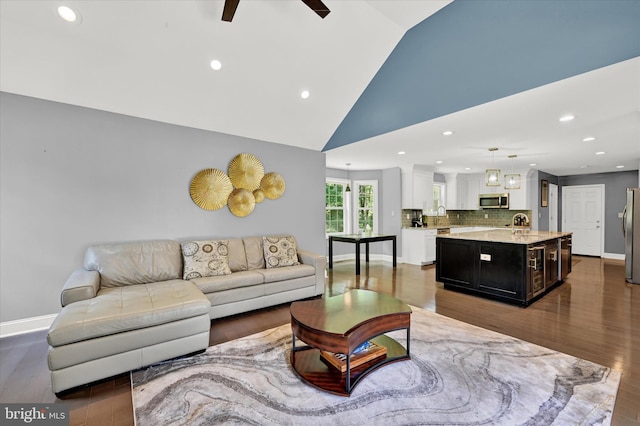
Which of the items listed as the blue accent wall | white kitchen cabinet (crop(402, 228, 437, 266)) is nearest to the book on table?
the blue accent wall

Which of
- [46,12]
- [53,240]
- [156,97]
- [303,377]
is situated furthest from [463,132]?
[53,240]

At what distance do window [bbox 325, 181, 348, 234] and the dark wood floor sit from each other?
5.91ft

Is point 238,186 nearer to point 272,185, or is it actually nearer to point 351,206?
point 272,185

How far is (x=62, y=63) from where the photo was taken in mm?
2826

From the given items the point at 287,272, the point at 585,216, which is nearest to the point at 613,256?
the point at 585,216

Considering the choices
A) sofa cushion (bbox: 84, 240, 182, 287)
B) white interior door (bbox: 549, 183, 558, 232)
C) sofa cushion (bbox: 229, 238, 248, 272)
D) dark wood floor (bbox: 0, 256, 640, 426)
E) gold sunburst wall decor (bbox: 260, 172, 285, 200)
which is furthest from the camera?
white interior door (bbox: 549, 183, 558, 232)

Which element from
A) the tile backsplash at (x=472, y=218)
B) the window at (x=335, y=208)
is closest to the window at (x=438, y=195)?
the tile backsplash at (x=472, y=218)

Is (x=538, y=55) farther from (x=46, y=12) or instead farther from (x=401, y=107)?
(x=46, y=12)

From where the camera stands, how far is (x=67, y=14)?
2.47 metres

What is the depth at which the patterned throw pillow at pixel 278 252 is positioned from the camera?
415 cm

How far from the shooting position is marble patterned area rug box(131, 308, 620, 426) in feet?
5.79

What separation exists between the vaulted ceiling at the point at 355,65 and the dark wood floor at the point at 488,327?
2.40 m

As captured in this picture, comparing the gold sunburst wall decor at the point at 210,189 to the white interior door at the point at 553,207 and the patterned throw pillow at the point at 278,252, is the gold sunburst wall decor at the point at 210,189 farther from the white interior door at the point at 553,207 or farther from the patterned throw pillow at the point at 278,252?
the white interior door at the point at 553,207

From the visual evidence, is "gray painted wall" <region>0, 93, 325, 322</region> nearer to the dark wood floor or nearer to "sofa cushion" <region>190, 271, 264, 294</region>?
the dark wood floor
